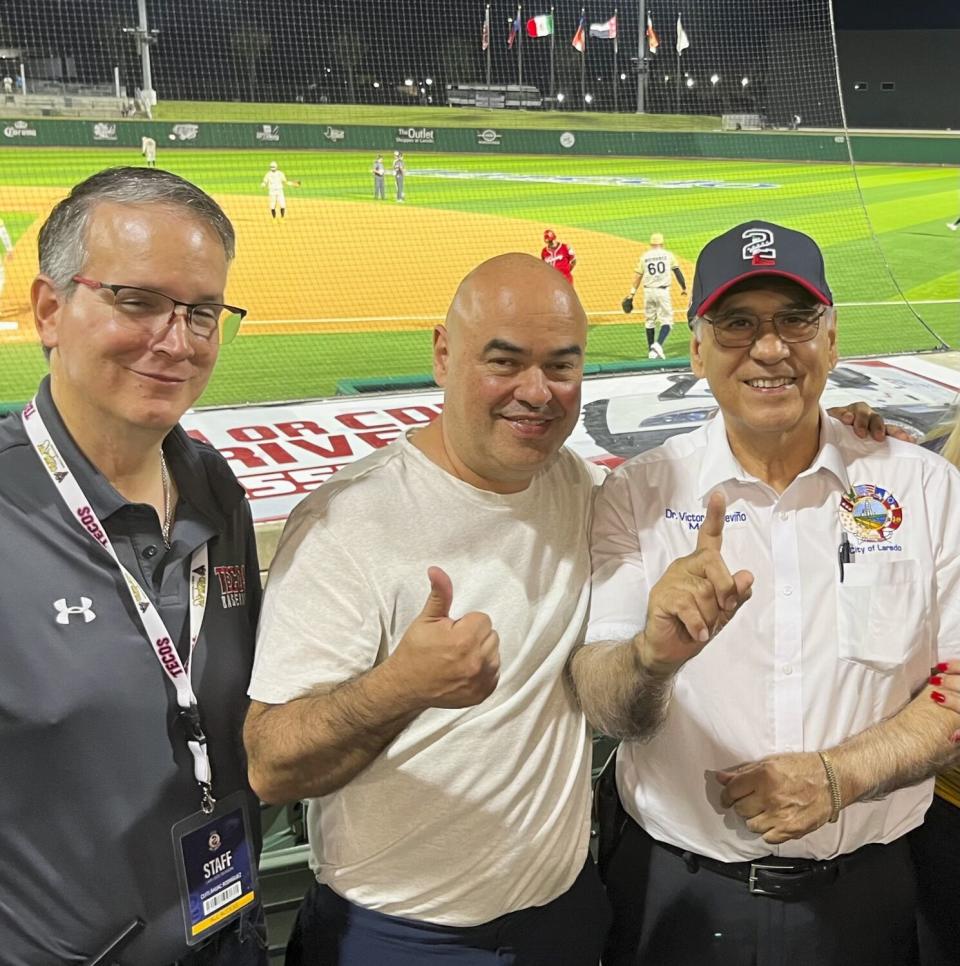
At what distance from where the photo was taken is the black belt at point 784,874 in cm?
166

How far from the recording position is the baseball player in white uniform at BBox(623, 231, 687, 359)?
837 centimetres

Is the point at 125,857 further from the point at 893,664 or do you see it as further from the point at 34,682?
the point at 893,664

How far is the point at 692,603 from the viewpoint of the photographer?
136cm

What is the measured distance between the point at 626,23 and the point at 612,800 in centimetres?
1262

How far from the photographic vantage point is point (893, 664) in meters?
1.62

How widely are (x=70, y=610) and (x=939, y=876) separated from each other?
1528mm

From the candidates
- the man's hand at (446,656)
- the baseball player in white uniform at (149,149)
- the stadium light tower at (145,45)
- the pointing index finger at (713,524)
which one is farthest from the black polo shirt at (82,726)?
the baseball player in white uniform at (149,149)

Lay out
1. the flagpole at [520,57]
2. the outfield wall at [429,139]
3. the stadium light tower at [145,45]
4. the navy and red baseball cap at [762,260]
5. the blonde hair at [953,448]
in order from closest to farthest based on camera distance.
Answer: the navy and red baseball cap at [762,260], the blonde hair at [953,448], the stadium light tower at [145,45], the outfield wall at [429,139], the flagpole at [520,57]

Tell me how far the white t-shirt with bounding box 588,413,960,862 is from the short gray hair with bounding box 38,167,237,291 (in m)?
0.82

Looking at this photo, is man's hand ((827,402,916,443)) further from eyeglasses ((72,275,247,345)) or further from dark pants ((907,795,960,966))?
eyeglasses ((72,275,247,345))

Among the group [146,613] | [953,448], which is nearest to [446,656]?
[146,613]

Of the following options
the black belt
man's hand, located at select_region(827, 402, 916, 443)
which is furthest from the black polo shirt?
man's hand, located at select_region(827, 402, 916, 443)

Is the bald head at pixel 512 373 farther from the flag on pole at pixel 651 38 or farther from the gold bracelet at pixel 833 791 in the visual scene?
the flag on pole at pixel 651 38

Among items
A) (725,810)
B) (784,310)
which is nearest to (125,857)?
(725,810)
